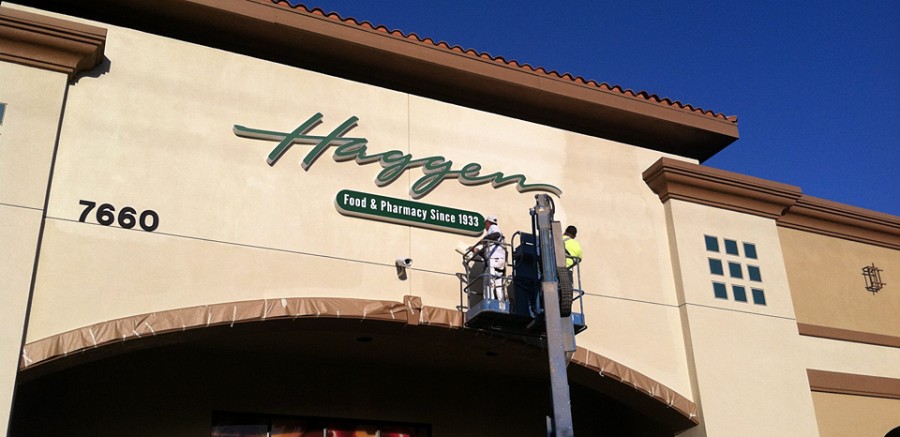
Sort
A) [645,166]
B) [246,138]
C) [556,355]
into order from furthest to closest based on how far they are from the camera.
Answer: [645,166] < [246,138] < [556,355]

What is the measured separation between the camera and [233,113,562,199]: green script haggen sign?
1323cm

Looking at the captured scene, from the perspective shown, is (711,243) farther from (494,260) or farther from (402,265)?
(402,265)

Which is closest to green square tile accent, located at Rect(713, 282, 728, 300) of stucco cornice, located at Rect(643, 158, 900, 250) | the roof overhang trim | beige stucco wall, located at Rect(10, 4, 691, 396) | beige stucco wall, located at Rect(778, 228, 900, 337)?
beige stucco wall, located at Rect(10, 4, 691, 396)

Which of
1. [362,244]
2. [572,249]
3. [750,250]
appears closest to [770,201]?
[750,250]

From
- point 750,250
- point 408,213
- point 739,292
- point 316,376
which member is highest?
point 750,250

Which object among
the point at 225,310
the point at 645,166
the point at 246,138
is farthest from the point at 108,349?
the point at 645,166

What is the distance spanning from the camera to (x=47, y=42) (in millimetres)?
11812

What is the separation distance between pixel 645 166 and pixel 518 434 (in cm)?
526

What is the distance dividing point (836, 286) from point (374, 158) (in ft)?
30.5

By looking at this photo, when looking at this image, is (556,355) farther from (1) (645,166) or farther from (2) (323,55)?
(1) (645,166)

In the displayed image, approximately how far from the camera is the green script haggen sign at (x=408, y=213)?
13328 mm

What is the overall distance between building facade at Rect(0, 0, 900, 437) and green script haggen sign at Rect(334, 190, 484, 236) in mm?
40

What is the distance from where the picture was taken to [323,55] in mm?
14102

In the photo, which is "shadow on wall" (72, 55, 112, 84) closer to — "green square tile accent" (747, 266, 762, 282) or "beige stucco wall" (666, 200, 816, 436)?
"beige stucco wall" (666, 200, 816, 436)
